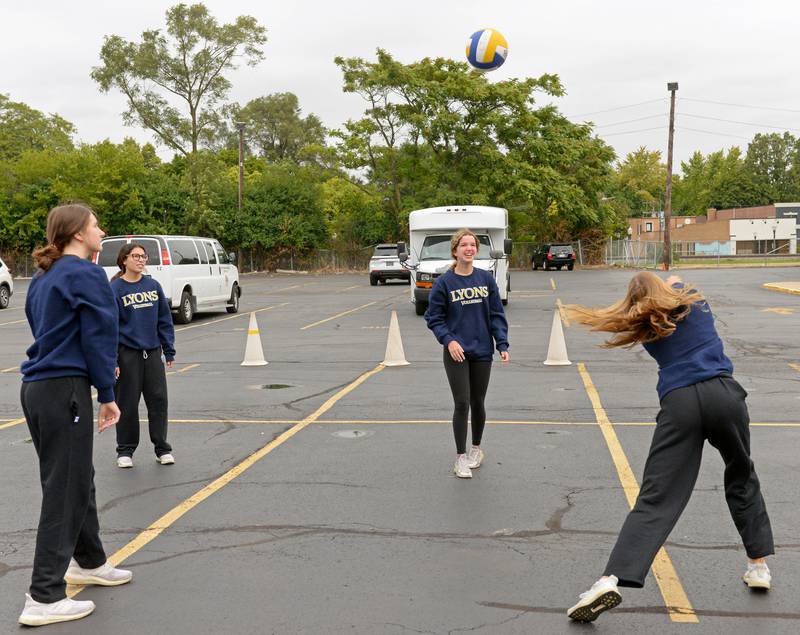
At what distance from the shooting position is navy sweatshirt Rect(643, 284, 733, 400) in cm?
390

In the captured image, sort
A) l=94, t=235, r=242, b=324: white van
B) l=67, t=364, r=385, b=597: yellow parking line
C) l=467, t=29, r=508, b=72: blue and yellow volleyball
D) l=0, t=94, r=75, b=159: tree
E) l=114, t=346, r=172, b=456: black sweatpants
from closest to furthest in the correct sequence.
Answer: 1. l=67, t=364, r=385, b=597: yellow parking line
2. l=114, t=346, r=172, b=456: black sweatpants
3. l=94, t=235, r=242, b=324: white van
4. l=467, t=29, r=508, b=72: blue and yellow volleyball
5. l=0, t=94, r=75, b=159: tree

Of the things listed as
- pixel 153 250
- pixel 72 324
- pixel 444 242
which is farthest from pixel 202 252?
pixel 72 324

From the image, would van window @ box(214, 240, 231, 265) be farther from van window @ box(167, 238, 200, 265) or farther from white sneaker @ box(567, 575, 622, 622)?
white sneaker @ box(567, 575, 622, 622)

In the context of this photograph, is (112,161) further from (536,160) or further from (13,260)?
(536,160)

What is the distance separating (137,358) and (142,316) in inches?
13.2

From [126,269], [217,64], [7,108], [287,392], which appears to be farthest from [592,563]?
[7,108]

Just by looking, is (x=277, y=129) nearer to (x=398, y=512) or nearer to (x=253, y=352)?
(x=253, y=352)

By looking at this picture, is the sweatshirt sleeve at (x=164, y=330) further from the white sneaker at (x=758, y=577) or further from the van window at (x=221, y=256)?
the van window at (x=221, y=256)

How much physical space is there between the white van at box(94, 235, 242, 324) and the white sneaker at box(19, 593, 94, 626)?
14203mm

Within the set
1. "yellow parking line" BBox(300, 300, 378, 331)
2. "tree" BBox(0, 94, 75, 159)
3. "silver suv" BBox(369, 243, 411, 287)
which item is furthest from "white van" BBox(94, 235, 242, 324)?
"tree" BBox(0, 94, 75, 159)

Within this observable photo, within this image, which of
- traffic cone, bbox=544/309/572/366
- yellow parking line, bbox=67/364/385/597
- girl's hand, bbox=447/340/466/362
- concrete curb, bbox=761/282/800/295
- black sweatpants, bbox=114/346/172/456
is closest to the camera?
yellow parking line, bbox=67/364/385/597

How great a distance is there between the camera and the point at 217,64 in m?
62.5

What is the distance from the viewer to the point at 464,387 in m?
6.44

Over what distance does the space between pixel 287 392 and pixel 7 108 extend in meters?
83.2
